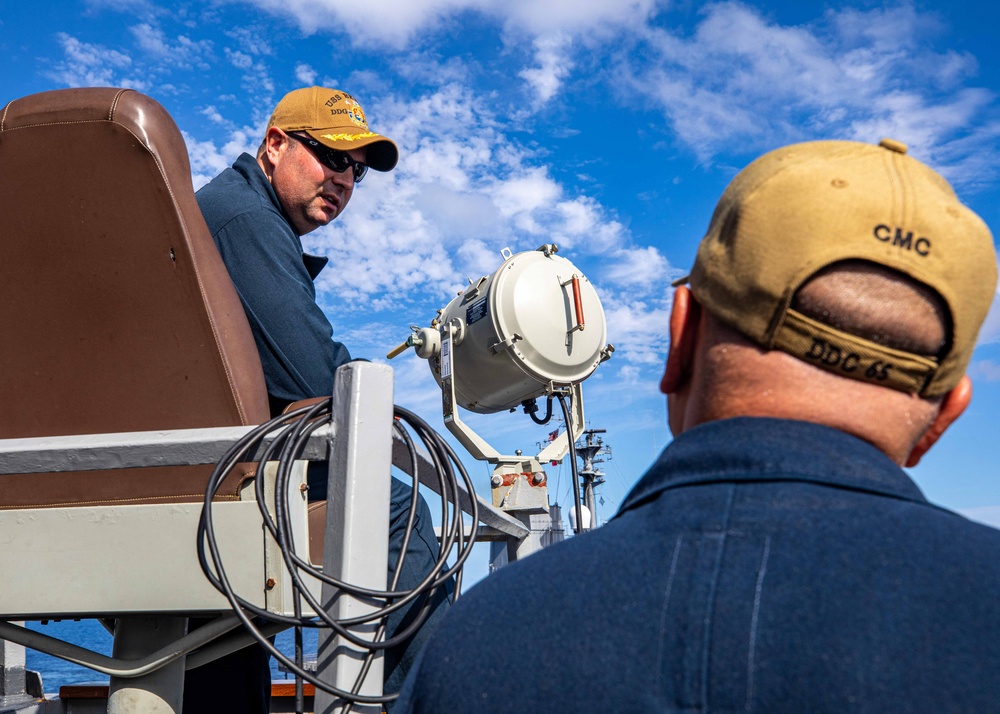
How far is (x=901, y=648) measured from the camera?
662 mm

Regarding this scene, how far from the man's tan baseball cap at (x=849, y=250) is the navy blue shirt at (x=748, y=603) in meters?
0.10

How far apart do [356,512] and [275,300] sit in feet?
2.86

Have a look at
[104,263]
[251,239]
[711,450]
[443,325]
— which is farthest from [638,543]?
[443,325]

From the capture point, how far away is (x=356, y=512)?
149cm

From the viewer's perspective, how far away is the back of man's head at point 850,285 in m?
0.83

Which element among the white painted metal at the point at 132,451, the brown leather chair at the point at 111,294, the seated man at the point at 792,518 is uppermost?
the brown leather chair at the point at 111,294

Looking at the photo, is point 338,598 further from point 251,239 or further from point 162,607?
point 251,239

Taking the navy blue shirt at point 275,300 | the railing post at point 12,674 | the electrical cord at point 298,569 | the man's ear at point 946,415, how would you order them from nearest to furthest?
the man's ear at point 946,415
the electrical cord at point 298,569
the navy blue shirt at point 275,300
the railing post at point 12,674

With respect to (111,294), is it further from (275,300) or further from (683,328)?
(683,328)

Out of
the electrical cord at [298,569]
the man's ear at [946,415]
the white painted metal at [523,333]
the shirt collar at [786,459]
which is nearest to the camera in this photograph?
the shirt collar at [786,459]

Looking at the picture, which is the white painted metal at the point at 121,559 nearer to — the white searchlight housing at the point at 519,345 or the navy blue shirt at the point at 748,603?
the navy blue shirt at the point at 748,603

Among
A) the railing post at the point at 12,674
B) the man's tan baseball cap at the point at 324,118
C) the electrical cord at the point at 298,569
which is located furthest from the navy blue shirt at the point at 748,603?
the railing post at the point at 12,674

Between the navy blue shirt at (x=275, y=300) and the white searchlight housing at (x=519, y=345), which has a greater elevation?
the white searchlight housing at (x=519, y=345)

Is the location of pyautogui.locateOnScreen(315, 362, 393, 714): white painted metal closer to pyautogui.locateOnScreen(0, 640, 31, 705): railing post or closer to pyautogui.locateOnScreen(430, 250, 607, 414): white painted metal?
pyautogui.locateOnScreen(430, 250, 607, 414): white painted metal
